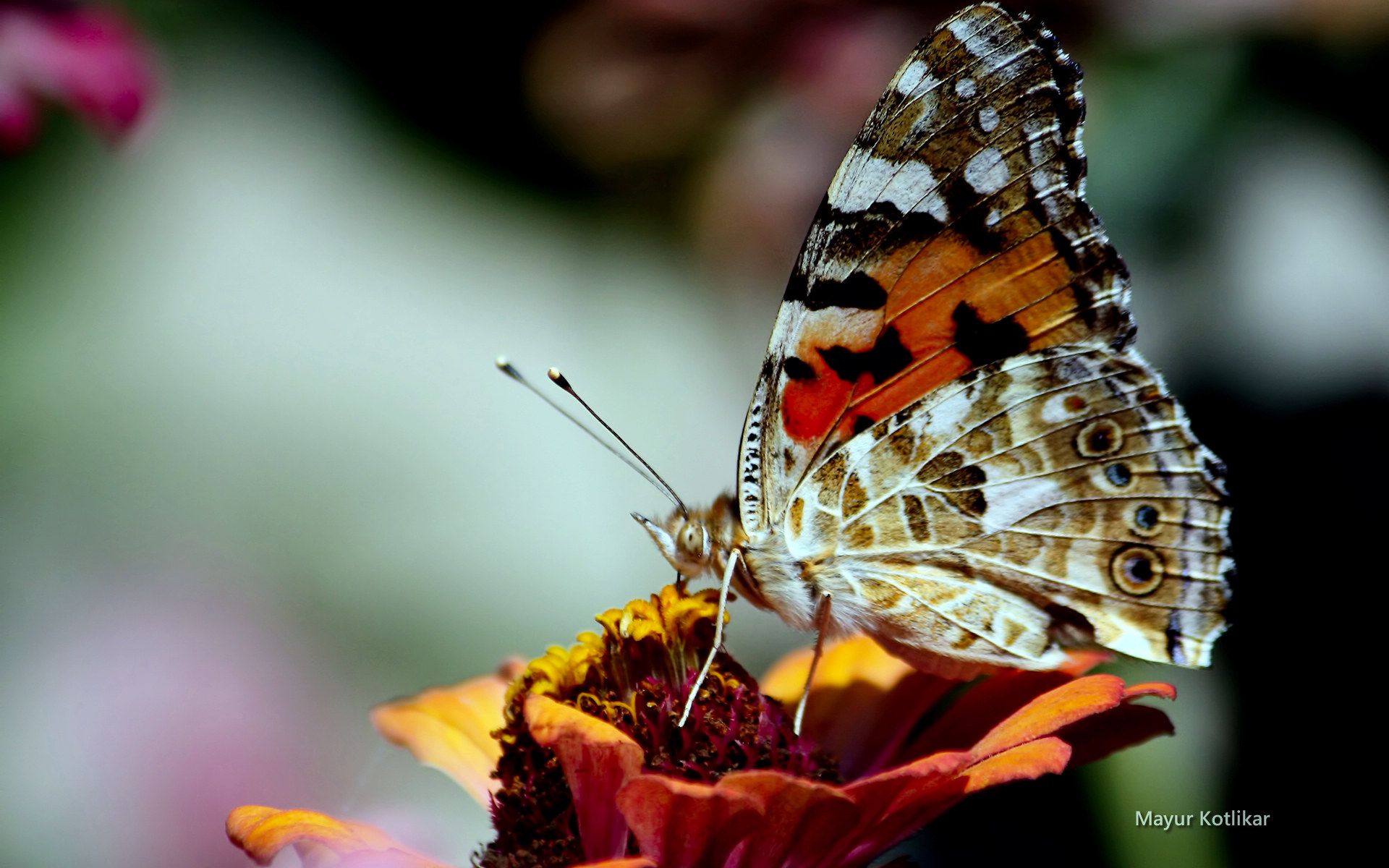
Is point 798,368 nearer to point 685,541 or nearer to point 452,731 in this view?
point 685,541

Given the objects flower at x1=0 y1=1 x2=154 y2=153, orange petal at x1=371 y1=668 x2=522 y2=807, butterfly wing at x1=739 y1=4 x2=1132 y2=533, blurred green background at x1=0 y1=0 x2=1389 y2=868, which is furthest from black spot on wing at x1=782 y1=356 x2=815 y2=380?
flower at x1=0 y1=1 x2=154 y2=153

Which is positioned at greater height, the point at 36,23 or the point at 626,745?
the point at 36,23

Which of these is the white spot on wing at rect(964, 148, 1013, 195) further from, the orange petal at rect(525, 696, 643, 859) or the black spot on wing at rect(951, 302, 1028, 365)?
the orange petal at rect(525, 696, 643, 859)

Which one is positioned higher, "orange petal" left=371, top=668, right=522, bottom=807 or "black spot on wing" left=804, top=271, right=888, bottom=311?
"black spot on wing" left=804, top=271, right=888, bottom=311

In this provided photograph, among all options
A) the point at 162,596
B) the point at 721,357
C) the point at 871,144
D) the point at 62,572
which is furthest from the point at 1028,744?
the point at 721,357

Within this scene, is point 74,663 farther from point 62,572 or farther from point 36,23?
point 62,572

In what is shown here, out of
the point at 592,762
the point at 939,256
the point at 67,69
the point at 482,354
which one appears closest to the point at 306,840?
the point at 592,762

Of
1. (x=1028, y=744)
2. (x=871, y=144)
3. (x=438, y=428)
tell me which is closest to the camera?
(x=1028, y=744)
